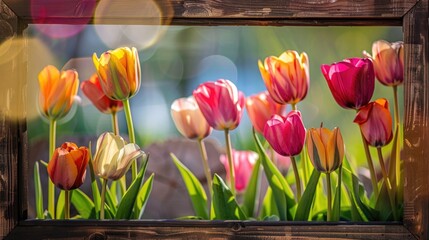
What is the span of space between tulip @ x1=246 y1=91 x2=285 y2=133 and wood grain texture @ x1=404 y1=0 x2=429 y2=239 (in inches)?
7.8

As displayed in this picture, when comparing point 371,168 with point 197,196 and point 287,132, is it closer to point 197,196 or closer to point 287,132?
point 287,132

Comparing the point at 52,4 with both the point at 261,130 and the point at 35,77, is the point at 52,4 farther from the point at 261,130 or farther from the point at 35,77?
the point at 261,130

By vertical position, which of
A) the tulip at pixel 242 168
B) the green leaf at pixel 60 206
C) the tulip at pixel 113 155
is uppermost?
the tulip at pixel 113 155

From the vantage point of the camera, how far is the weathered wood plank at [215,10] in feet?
3.35

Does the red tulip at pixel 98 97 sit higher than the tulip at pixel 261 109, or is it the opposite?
the red tulip at pixel 98 97

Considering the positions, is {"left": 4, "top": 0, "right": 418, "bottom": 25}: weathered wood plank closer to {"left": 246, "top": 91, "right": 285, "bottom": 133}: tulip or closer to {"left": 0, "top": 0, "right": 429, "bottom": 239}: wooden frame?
{"left": 0, "top": 0, "right": 429, "bottom": 239}: wooden frame

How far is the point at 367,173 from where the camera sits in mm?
1193

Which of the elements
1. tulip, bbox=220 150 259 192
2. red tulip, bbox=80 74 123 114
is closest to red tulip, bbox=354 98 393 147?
tulip, bbox=220 150 259 192

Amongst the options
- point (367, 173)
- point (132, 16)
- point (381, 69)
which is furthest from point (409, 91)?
point (132, 16)

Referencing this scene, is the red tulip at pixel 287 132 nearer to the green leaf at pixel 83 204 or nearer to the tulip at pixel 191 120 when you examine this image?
the tulip at pixel 191 120

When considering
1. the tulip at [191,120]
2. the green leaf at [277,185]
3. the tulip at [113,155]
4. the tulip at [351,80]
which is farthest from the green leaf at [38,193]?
the tulip at [351,80]

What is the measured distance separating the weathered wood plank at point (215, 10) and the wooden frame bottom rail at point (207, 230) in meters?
0.29

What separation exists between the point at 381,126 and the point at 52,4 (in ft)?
1.65

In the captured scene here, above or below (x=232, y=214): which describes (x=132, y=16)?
above
